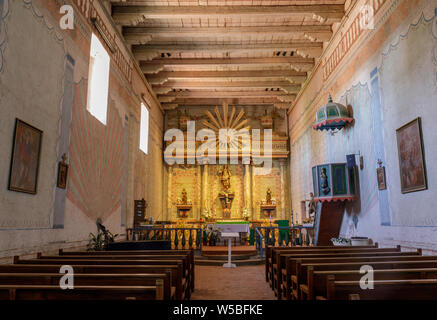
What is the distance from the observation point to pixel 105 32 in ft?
27.2

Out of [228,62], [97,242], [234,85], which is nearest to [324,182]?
[97,242]

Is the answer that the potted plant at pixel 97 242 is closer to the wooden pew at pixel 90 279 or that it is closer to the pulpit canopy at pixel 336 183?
the wooden pew at pixel 90 279

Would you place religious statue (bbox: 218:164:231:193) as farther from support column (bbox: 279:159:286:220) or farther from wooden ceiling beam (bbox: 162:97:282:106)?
wooden ceiling beam (bbox: 162:97:282:106)

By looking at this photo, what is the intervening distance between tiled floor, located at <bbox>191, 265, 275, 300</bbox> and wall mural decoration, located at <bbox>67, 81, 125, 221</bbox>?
282 cm

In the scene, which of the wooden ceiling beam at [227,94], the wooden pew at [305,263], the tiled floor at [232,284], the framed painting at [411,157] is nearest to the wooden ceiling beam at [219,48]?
the wooden ceiling beam at [227,94]

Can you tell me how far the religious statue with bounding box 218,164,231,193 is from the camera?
52.1 feet

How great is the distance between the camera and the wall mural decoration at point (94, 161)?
664 centimetres

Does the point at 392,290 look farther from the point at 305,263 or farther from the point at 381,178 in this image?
the point at 381,178

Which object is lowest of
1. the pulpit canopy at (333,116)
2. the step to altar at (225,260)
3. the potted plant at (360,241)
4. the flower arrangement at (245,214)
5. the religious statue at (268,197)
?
the step to altar at (225,260)

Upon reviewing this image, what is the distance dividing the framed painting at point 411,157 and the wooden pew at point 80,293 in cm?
473

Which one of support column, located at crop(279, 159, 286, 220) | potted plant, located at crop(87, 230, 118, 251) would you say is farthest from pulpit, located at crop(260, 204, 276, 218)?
potted plant, located at crop(87, 230, 118, 251)

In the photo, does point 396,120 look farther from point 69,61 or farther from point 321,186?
point 69,61

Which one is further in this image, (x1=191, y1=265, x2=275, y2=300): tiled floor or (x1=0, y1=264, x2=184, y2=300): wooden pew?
(x1=191, y1=265, x2=275, y2=300): tiled floor
